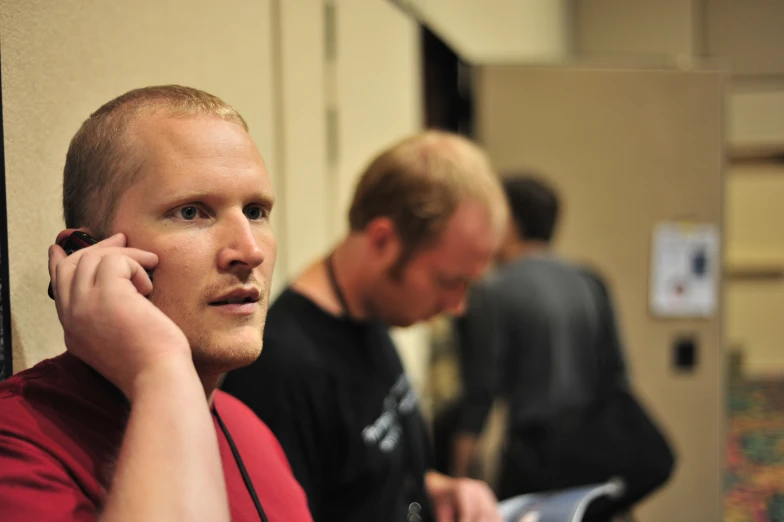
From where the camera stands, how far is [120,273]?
64cm

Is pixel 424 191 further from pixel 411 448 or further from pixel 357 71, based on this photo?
pixel 357 71

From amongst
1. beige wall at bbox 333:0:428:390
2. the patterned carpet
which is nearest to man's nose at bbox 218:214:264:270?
beige wall at bbox 333:0:428:390

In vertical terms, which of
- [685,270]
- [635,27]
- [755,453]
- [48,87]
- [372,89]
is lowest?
[755,453]

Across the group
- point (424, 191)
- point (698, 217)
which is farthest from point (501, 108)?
point (424, 191)

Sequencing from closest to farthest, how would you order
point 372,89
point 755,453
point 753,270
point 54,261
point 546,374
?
point 54,261, point 372,89, point 546,374, point 755,453, point 753,270

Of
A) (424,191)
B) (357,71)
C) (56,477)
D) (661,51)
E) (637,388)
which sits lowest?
(637,388)

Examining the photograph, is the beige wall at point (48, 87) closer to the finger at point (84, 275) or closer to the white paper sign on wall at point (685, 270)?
the finger at point (84, 275)

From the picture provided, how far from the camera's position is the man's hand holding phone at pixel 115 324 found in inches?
24.8

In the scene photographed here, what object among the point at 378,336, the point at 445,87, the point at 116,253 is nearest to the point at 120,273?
the point at 116,253

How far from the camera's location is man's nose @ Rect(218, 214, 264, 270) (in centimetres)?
71

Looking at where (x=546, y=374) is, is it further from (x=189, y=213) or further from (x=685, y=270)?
(x=189, y=213)

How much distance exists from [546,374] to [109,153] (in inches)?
75.3

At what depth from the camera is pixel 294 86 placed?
173 centimetres

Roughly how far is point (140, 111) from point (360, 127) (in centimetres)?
153
